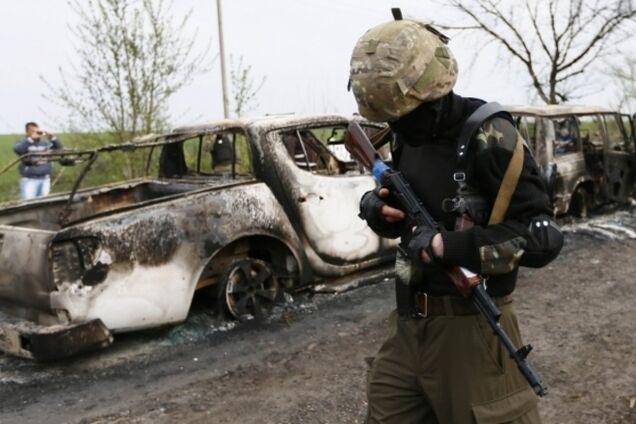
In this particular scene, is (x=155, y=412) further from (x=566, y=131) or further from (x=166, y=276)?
(x=566, y=131)

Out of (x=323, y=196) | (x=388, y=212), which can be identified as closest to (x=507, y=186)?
(x=388, y=212)

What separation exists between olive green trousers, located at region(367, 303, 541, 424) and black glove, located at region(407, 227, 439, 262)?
0.88 ft

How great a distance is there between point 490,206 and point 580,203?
26.2ft

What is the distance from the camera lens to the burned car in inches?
340

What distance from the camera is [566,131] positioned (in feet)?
30.5

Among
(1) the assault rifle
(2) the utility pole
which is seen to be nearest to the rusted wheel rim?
(1) the assault rifle

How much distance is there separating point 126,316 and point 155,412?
0.93 meters

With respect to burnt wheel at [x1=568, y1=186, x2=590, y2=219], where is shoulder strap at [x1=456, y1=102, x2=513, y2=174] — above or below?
above

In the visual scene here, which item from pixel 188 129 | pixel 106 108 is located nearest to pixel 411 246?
pixel 188 129

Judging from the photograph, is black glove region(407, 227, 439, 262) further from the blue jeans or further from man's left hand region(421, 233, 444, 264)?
the blue jeans

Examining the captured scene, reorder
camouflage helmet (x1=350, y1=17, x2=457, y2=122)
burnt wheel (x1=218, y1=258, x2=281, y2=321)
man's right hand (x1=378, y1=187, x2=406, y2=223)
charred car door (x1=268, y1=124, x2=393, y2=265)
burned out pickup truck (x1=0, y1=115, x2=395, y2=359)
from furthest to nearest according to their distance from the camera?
charred car door (x1=268, y1=124, x2=393, y2=265) → burnt wheel (x1=218, y1=258, x2=281, y2=321) → burned out pickup truck (x1=0, y1=115, x2=395, y2=359) → man's right hand (x1=378, y1=187, x2=406, y2=223) → camouflage helmet (x1=350, y1=17, x2=457, y2=122)

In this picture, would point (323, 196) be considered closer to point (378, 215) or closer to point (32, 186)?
point (378, 215)

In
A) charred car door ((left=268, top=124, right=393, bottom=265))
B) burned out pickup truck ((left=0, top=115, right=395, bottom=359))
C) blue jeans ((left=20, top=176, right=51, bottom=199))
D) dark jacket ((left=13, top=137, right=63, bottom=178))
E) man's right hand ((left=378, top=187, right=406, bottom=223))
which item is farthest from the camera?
blue jeans ((left=20, top=176, right=51, bottom=199))

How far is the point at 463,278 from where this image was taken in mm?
2053
